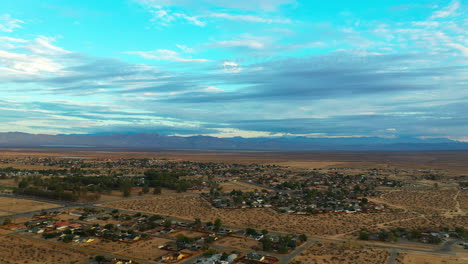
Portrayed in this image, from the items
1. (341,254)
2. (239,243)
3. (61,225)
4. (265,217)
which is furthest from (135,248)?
(265,217)

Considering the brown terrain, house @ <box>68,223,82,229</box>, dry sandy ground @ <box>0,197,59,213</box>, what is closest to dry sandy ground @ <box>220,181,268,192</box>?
the brown terrain

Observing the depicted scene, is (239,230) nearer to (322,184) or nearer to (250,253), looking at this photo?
(250,253)

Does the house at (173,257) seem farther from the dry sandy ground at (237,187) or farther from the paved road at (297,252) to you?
the dry sandy ground at (237,187)

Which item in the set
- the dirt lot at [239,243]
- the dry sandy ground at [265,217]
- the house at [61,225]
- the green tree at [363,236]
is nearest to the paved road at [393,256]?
the green tree at [363,236]

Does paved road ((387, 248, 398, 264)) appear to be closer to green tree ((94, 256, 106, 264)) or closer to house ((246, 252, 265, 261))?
house ((246, 252, 265, 261))

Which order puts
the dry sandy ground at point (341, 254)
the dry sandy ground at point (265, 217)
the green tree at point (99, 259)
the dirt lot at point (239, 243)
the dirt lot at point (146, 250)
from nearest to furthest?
1. the green tree at point (99, 259)
2. the dry sandy ground at point (341, 254)
3. the dirt lot at point (146, 250)
4. the dirt lot at point (239, 243)
5. the dry sandy ground at point (265, 217)

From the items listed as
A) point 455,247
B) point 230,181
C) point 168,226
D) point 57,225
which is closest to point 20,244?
point 57,225

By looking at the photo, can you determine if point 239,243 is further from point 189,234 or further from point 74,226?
point 74,226
